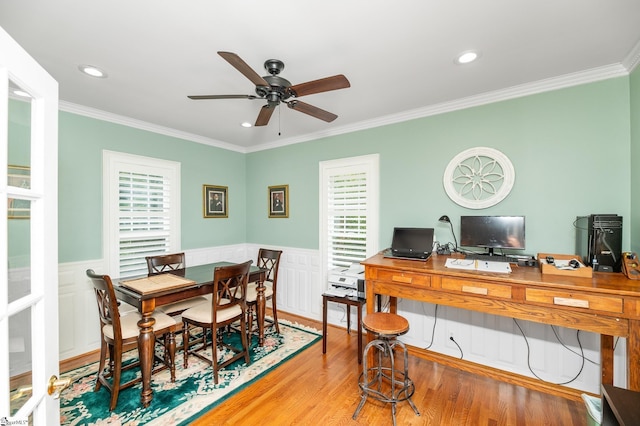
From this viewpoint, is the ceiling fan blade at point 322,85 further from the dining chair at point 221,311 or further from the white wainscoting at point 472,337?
the white wainscoting at point 472,337

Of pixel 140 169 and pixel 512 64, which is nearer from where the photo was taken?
pixel 512 64

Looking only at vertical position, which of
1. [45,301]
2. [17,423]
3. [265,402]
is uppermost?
[45,301]

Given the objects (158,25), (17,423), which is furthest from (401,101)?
(17,423)

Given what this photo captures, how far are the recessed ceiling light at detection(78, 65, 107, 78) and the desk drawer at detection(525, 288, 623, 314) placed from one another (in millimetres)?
3544

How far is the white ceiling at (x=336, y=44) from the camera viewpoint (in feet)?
5.03

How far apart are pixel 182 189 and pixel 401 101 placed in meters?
2.99

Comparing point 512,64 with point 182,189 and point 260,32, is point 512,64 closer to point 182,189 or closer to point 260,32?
point 260,32

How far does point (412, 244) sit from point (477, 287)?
0.78m

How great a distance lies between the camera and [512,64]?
2.09 meters

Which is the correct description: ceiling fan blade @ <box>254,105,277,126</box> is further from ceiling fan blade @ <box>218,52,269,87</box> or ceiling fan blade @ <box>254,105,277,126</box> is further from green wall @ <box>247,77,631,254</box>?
green wall @ <box>247,77,631,254</box>

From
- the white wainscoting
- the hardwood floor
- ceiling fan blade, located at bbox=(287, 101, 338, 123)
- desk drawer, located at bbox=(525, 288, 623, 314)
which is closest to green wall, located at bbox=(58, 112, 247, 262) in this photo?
the white wainscoting

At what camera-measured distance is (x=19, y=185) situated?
835 mm

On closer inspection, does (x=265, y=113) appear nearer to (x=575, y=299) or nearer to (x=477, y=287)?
(x=477, y=287)

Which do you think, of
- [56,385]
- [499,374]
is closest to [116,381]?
[56,385]
